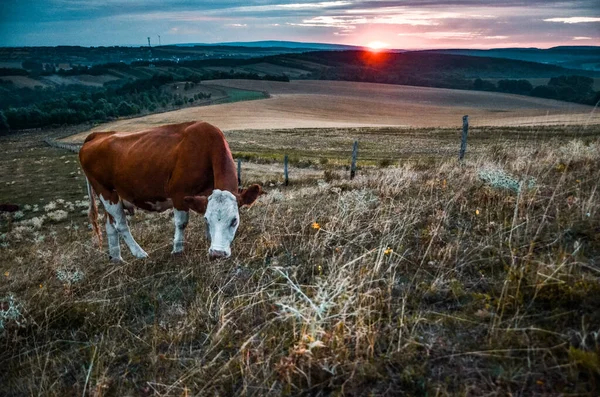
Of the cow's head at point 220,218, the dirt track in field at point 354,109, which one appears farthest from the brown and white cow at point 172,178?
the dirt track in field at point 354,109

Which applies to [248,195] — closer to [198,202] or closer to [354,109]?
[198,202]

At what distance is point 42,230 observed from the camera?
19625 millimetres

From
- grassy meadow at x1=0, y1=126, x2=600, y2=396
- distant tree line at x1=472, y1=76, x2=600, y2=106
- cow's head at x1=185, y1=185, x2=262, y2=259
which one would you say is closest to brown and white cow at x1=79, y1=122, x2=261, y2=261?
cow's head at x1=185, y1=185, x2=262, y2=259

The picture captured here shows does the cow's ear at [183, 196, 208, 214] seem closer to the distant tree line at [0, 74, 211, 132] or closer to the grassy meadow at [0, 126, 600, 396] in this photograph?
the grassy meadow at [0, 126, 600, 396]

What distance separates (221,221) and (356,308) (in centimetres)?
256

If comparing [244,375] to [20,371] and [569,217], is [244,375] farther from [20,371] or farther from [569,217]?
[569,217]

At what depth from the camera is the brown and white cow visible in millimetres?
5484

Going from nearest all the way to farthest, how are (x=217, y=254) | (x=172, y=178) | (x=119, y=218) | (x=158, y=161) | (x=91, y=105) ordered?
(x=217, y=254)
(x=172, y=178)
(x=158, y=161)
(x=119, y=218)
(x=91, y=105)

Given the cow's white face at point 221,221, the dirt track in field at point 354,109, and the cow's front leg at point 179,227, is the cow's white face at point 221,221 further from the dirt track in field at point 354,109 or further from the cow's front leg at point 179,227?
the dirt track in field at point 354,109

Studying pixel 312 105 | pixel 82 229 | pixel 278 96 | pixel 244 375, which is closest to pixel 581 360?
pixel 244 375

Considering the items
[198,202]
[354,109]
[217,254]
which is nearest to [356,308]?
[217,254]

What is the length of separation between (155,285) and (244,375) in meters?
2.44

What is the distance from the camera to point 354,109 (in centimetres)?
8694

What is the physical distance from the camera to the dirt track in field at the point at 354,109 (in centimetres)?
6725
